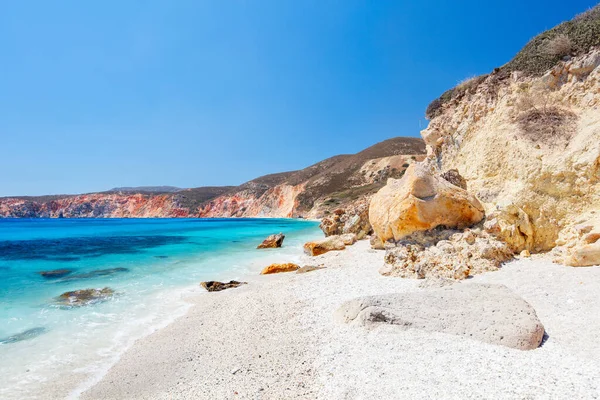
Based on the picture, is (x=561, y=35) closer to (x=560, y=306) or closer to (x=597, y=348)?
(x=560, y=306)

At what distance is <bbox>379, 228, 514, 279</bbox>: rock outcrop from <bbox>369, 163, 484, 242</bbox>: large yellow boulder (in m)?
0.40

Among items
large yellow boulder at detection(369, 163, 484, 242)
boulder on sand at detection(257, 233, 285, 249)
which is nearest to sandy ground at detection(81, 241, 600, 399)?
large yellow boulder at detection(369, 163, 484, 242)

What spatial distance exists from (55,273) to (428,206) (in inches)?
637

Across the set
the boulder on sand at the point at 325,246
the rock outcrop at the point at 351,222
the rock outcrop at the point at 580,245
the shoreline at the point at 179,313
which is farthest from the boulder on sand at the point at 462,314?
the rock outcrop at the point at 351,222

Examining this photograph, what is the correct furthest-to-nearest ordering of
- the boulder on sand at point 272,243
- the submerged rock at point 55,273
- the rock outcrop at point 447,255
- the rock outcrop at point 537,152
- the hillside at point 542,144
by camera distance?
the boulder on sand at point 272,243, the submerged rock at point 55,273, the rock outcrop at point 537,152, the hillside at point 542,144, the rock outcrop at point 447,255

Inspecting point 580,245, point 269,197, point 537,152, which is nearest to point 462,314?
point 580,245

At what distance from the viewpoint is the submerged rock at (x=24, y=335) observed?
6.52 meters

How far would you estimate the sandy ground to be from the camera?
3.38 m

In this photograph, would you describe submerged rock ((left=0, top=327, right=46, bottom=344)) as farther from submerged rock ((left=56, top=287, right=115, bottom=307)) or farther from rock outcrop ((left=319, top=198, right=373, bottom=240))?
rock outcrop ((left=319, top=198, right=373, bottom=240))

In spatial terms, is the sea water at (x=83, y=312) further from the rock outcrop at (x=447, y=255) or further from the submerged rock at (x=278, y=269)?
the rock outcrop at (x=447, y=255)

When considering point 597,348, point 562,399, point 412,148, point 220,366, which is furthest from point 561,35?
point 412,148

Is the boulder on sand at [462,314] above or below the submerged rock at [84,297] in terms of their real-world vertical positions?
above

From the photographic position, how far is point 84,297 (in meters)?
9.62

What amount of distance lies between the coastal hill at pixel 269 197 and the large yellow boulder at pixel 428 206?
135ft
